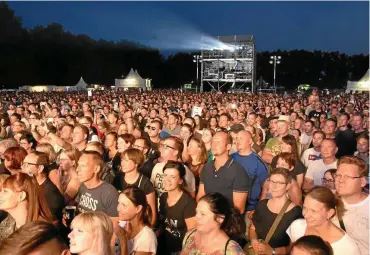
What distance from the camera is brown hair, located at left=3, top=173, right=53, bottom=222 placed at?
339cm

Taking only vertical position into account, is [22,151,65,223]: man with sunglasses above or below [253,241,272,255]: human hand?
above

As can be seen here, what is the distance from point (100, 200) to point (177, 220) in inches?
30.7

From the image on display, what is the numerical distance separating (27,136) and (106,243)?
177 inches

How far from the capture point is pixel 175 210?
13.3 feet

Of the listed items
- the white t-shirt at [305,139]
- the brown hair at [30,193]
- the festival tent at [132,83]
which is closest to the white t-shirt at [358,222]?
the brown hair at [30,193]

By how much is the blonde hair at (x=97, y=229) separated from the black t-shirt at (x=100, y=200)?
1.14 meters

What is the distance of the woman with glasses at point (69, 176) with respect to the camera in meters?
4.73

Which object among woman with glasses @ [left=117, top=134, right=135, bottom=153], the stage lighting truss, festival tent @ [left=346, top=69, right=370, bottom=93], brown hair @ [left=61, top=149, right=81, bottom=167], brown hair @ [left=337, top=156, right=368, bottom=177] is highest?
the stage lighting truss

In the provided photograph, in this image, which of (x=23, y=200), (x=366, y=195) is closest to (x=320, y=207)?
(x=366, y=195)

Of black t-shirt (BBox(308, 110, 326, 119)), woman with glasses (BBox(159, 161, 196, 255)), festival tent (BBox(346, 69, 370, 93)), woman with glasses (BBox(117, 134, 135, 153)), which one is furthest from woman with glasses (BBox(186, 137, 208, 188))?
festival tent (BBox(346, 69, 370, 93))

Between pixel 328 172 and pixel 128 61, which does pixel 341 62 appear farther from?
pixel 328 172

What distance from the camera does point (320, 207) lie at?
3.23m

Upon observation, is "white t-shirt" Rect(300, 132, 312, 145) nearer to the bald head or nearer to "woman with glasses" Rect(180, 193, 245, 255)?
the bald head

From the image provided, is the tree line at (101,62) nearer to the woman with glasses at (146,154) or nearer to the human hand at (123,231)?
the woman with glasses at (146,154)
